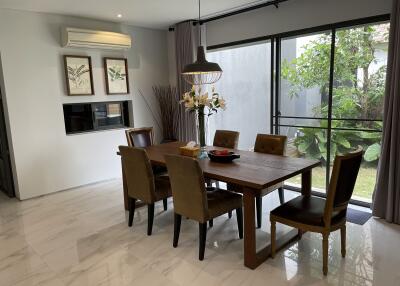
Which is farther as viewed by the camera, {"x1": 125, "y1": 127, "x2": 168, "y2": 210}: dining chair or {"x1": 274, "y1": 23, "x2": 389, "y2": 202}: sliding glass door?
{"x1": 125, "y1": 127, "x2": 168, "y2": 210}: dining chair

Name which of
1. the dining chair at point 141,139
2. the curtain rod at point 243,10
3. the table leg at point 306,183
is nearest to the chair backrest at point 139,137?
the dining chair at point 141,139

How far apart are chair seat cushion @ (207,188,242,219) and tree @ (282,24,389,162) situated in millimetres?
1848

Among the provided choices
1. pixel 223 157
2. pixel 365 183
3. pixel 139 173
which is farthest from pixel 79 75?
pixel 365 183

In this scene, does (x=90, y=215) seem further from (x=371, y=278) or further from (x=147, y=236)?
(x=371, y=278)

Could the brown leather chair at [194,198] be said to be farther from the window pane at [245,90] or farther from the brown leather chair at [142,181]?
the window pane at [245,90]

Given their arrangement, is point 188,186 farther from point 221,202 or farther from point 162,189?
point 162,189

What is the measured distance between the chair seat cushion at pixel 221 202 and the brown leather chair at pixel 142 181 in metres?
0.58

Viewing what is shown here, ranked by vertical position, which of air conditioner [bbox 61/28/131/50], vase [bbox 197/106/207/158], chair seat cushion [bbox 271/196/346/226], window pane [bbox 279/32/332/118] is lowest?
chair seat cushion [bbox 271/196/346/226]

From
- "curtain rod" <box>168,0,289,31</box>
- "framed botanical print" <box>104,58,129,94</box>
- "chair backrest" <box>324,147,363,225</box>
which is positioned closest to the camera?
"chair backrest" <box>324,147,363,225</box>

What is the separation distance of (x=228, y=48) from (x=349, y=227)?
3.22 metres

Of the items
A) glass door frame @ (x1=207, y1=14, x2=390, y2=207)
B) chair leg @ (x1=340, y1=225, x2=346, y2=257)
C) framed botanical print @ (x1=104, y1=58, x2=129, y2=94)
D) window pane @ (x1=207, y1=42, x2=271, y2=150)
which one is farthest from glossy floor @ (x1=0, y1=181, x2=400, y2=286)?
framed botanical print @ (x1=104, y1=58, x2=129, y2=94)

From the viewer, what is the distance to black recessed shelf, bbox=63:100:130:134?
4.75m

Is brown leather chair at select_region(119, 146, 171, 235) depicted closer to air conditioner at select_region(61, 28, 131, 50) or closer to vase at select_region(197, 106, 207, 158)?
vase at select_region(197, 106, 207, 158)

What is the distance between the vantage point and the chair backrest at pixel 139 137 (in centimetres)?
411
